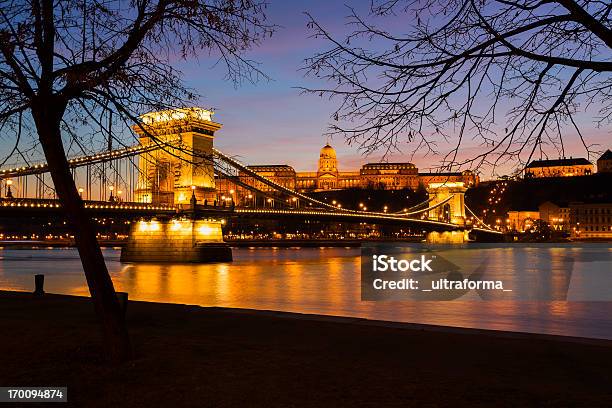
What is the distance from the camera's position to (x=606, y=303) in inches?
1024

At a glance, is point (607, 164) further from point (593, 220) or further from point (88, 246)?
point (593, 220)

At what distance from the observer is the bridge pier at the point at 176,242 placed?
53.4m

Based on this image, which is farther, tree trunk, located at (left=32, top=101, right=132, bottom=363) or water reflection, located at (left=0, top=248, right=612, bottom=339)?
water reflection, located at (left=0, top=248, right=612, bottom=339)

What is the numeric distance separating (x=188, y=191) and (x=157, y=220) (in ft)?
19.2

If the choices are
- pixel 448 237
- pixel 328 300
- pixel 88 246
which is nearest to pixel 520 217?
pixel 448 237

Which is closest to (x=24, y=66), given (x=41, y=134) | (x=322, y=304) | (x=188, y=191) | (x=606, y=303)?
(x=41, y=134)

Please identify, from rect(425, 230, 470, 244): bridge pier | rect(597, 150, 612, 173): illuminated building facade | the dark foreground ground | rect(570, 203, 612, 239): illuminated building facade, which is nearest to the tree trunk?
the dark foreground ground

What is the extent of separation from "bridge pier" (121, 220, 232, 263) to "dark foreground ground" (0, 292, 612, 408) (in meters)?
42.1

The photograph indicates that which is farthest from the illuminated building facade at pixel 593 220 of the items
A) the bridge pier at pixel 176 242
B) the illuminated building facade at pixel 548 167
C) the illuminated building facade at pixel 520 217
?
the illuminated building facade at pixel 548 167

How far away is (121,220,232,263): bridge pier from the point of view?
53.4 meters

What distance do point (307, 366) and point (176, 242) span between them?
1855 inches

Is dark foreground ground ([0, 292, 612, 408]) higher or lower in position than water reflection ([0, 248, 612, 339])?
higher

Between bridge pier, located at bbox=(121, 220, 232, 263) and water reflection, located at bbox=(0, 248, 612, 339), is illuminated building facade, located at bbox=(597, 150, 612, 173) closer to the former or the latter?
water reflection, located at bbox=(0, 248, 612, 339)

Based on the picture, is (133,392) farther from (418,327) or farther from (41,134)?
(418,327)
